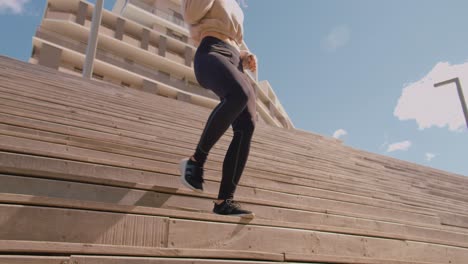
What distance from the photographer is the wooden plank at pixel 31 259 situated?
1.20 metres

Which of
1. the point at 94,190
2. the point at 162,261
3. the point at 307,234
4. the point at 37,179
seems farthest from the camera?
the point at 307,234

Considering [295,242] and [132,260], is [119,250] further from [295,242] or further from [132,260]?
[295,242]

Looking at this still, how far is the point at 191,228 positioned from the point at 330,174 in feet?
9.12

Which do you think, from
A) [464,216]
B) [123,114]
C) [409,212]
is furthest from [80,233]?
[464,216]

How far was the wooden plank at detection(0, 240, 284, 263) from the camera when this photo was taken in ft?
4.17

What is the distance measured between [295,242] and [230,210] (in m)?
0.44

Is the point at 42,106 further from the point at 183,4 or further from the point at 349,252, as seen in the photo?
the point at 349,252

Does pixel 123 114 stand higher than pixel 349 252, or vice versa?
pixel 123 114

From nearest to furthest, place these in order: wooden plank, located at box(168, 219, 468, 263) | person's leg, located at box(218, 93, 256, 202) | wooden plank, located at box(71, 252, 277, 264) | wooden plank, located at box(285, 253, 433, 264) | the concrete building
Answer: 1. wooden plank, located at box(71, 252, 277, 264)
2. wooden plank, located at box(168, 219, 468, 263)
3. wooden plank, located at box(285, 253, 433, 264)
4. person's leg, located at box(218, 93, 256, 202)
5. the concrete building

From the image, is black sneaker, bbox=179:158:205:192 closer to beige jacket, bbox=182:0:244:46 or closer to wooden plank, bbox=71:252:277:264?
wooden plank, bbox=71:252:277:264

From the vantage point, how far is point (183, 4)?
225 cm

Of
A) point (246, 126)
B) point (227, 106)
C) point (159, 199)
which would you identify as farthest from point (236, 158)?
point (159, 199)

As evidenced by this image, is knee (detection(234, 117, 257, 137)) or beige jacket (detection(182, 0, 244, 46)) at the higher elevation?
beige jacket (detection(182, 0, 244, 46))

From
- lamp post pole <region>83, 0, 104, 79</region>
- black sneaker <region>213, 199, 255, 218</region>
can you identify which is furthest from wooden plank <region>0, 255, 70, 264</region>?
lamp post pole <region>83, 0, 104, 79</region>
